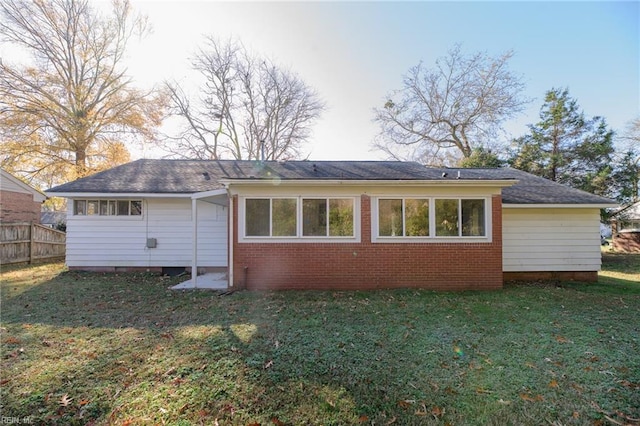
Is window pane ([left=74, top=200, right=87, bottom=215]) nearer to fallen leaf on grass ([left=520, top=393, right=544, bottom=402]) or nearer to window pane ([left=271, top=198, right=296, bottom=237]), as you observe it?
window pane ([left=271, top=198, right=296, bottom=237])

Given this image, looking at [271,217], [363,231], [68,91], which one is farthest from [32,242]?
[363,231]

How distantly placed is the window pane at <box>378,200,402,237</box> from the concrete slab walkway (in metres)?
4.66

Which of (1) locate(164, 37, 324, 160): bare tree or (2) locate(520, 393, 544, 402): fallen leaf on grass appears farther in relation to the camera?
(1) locate(164, 37, 324, 160): bare tree

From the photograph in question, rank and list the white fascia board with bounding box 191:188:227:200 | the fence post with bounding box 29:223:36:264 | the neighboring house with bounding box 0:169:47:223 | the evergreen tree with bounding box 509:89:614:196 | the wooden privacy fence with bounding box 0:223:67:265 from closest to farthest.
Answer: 1. the white fascia board with bounding box 191:188:227:200
2. the wooden privacy fence with bounding box 0:223:67:265
3. the fence post with bounding box 29:223:36:264
4. the neighboring house with bounding box 0:169:47:223
5. the evergreen tree with bounding box 509:89:614:196

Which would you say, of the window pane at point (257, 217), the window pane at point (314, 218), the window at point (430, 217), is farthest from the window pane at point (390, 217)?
the window pane at point (257, 217)

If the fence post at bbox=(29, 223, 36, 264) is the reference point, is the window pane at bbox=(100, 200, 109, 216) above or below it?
above

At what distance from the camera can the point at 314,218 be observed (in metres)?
7.82

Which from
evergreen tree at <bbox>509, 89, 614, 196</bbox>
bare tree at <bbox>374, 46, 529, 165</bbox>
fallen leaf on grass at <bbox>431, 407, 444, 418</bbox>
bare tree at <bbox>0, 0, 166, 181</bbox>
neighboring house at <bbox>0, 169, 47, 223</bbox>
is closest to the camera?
fallen leaf on grass at <bbox>431, 407, 444, 418</bbox>

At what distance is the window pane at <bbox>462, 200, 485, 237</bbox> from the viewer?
25.7 feet

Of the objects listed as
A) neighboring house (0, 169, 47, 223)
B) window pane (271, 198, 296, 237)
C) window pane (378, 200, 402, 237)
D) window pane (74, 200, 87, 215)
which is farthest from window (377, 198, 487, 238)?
neighboring house (0, 169, 47, 223)

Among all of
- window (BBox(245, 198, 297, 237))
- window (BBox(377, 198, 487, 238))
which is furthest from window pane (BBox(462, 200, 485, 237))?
window (BBox(245, 198, 297, 237))

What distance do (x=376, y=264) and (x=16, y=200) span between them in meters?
18.3

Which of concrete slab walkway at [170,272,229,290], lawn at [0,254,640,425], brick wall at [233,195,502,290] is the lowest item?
concrete slab walkway at [170,272,229,290]

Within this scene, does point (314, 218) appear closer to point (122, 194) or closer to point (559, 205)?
point (122, 194)
